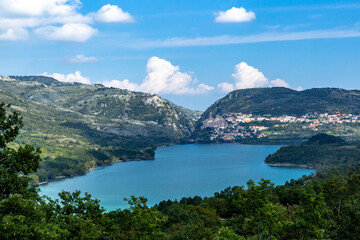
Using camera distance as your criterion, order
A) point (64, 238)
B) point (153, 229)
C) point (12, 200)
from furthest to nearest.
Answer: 1. point (153, 229)
2. point (64, 238)
3. point (12, 200)

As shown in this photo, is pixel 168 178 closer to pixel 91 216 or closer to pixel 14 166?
pixel 91 216

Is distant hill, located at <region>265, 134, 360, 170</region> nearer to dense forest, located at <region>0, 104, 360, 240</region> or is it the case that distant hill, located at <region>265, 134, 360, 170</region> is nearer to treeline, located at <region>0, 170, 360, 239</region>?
Answer: treeline, located at <region>0, 170, 360, 239</region>

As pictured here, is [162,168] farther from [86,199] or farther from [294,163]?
[86,199]

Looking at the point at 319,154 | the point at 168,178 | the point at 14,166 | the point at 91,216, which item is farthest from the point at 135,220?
the point at 319,154

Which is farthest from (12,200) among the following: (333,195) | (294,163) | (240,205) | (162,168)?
(294,163)

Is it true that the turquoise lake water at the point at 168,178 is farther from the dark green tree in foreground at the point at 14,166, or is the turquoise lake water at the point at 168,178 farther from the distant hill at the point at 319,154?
the dark green tree in foreground at the point at 14,166
